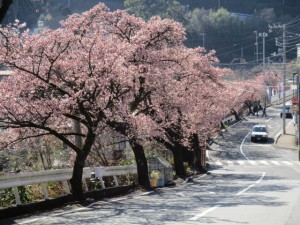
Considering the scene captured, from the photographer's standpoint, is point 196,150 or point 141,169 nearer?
point 141,169

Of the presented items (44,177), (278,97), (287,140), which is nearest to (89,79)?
(44,177)

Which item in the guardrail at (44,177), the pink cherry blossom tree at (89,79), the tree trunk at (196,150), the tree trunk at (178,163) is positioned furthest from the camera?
the tree trunk at (196,150)

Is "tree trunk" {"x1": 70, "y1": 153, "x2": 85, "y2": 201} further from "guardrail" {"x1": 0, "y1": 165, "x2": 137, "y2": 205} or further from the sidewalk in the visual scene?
the sidewalk

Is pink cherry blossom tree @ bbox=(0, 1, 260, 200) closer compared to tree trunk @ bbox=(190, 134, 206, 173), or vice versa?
pink cherry blossom tree @ bbox=(0, 1, 260, 200)

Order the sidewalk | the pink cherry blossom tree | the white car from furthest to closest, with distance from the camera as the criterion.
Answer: the white car
the sidewalk
the pink cherry blossom tree

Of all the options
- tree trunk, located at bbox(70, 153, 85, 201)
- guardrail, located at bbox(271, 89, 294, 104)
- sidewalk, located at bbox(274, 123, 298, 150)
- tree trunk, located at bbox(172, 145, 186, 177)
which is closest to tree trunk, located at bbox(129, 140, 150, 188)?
tree trunk, located at bbox(70, 153, 85, 201)

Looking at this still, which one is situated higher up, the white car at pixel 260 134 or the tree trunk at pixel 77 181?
the white car at pixel 260 134

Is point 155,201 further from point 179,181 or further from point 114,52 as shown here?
point 179,181

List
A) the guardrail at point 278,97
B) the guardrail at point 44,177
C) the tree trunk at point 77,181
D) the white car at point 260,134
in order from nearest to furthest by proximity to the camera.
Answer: the guardrail at point 44,177 < the tree trunk at point 77,181 < the white car at point 260,134 < the guardrail at point 278,97

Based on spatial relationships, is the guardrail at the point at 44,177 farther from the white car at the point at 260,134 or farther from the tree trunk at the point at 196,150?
the white car at the point at 260,134

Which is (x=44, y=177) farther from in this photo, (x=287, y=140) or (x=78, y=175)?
(x=287, y=140)

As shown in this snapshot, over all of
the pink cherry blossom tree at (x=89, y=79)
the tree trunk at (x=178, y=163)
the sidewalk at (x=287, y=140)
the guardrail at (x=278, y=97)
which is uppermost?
the guardrail at (x=278, y=97)

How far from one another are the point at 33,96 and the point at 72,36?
93.0 inches

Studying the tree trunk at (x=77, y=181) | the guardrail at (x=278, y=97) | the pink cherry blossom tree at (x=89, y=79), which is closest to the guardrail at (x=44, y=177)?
the tree trunk at (x=77, y=181)
